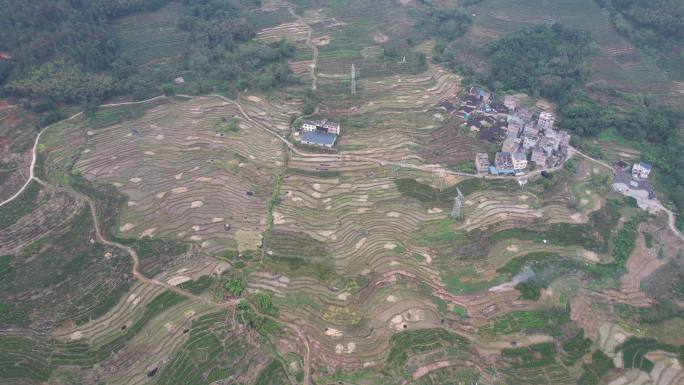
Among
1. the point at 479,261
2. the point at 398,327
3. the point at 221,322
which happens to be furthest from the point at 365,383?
the point at 479,261

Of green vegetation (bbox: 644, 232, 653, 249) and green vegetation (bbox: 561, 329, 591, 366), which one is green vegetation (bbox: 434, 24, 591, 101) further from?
green vegetation (bbox: 561, 329, 591, 366)

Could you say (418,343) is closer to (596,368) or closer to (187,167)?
(596,368)

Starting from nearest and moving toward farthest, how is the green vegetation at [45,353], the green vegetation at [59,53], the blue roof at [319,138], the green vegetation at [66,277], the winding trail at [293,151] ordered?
the green vegetation at [45,353]
the winding trail at [293,151]
the green vegetation at [66,277]
the blue roof at [319,138]
the green vegetation at [59,53]

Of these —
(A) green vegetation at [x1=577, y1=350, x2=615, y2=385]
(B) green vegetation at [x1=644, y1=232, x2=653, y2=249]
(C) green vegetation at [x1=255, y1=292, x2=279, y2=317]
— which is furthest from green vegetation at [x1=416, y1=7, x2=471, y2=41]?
(C) green vegetation at [x1=255, y1=292, x2=279, y2=317]

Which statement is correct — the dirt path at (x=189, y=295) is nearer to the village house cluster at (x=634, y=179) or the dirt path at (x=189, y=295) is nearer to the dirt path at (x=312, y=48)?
the dirt path at (x=312, y=48)

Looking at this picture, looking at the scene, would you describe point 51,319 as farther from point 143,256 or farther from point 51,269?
point 143,256

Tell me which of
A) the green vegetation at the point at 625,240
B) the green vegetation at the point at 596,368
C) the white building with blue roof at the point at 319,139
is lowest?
the green vegetation at the point at 596,368

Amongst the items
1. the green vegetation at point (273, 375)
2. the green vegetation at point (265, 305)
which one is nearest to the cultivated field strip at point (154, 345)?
the green vegetation at point (265, 305)
